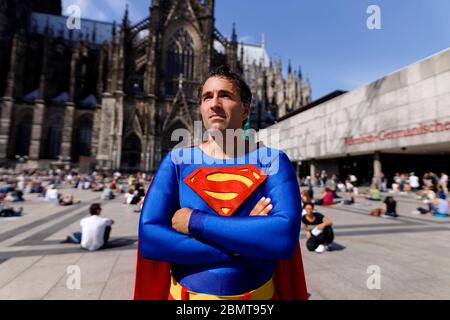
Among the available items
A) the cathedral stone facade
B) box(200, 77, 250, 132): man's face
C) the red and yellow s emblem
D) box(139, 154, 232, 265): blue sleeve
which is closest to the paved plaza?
box(139, 154, 232, 265): blue sleeve

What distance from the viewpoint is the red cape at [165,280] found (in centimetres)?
129

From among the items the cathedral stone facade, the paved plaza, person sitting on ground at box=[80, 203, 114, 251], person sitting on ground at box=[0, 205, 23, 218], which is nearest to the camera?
the paved plaza

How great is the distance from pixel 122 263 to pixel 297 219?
384cm

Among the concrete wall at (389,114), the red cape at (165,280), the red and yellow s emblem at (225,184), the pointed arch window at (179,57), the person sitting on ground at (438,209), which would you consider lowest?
the person sitting on ground at (438,209)

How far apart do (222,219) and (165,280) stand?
0.57 metres

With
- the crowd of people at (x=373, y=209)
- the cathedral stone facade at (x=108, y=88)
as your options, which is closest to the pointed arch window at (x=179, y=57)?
the cathedral stone facade at (x=108, y=88)

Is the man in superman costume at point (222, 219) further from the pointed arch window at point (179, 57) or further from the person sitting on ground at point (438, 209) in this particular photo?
the pointed arch window at point (179, 57)

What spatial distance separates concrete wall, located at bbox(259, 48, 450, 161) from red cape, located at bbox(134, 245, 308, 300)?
12.4 m

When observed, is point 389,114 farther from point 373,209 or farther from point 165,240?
point 165,240

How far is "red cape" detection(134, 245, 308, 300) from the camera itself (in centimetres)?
129

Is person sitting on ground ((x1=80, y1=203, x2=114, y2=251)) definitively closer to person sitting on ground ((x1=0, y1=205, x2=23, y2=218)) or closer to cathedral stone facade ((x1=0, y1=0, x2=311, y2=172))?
person sitting on ground ((x1=0, y1=205, x2=23, y2=218))

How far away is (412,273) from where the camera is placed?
11.8 ft

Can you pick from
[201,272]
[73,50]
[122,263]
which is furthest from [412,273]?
[73,50]

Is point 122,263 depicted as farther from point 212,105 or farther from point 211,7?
point 211,7
